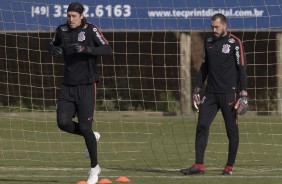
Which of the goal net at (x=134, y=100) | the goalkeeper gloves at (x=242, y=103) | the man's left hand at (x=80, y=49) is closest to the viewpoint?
the man's left hand at (x=80, y=49)

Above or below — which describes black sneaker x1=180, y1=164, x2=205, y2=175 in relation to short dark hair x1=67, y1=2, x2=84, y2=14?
below

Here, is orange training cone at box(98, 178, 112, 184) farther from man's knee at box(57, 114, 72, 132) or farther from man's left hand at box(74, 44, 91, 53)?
man's left hand at box(74, 44, 91, 53)

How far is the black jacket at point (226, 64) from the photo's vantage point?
12.5 meters

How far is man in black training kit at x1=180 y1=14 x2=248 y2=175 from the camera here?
492 inches

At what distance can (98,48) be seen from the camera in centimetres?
1156

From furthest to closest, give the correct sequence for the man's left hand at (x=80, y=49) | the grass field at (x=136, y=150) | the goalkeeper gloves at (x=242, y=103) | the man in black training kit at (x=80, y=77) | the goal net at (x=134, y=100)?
1. the goal net at (x=134, y=100)
2. the grass field at (x=136, y=150)
3. the goalkeeper gloves at (x=242, y=103)
4. the man in black training kit at (x=80, y=77)
5. the man's left hand at (x=80, y=49)

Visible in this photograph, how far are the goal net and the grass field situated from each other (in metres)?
0.02

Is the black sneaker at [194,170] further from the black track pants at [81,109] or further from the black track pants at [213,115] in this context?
the black track pants at [81,109]

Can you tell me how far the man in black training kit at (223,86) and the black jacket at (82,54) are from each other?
161 cm

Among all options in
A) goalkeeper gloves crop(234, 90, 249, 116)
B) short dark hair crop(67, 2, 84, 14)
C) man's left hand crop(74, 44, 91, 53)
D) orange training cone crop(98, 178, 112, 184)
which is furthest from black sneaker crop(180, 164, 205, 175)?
short dark hair crop(67, 2, 84, 14)

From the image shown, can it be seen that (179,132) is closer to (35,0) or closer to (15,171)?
(35,0)

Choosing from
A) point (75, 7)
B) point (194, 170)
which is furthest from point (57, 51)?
point (194, 170)

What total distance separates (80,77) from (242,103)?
217cm

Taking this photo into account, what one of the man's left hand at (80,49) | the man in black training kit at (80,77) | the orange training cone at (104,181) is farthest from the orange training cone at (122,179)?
the man's left hand at (80,49)
